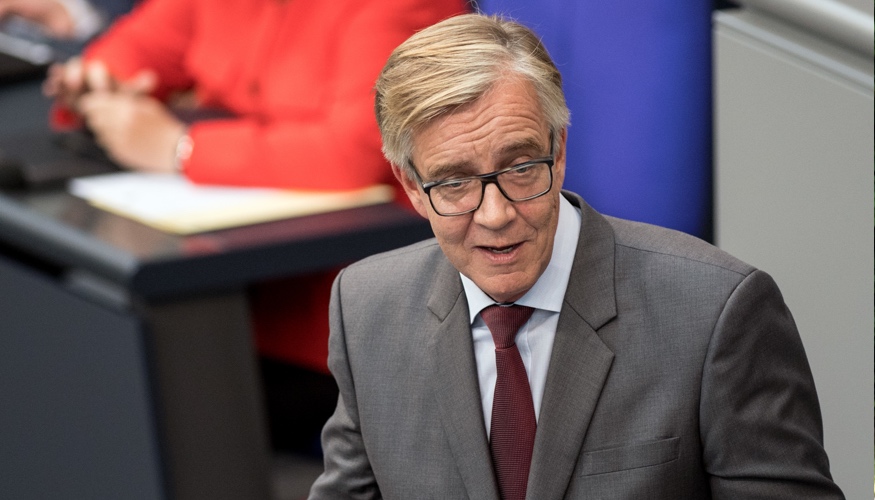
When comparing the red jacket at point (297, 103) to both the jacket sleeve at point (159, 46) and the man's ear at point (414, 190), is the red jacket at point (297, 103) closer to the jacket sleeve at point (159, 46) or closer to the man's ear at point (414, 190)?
the jacket sleeve at point (159, 46)

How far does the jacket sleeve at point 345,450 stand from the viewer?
1.52m

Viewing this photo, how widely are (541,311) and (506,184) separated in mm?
188

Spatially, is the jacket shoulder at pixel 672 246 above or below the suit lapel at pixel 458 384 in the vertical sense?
above

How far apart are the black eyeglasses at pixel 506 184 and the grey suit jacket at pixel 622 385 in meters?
0.12

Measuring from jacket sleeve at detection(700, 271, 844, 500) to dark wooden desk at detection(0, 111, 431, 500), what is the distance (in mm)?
1221

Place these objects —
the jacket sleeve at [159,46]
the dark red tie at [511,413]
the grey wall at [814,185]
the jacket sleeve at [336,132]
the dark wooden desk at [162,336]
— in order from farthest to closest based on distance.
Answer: the jacket sleeve at [159,46], the jacket sleeve at [336,132], the dark wooden desk at [162,336], the grey wall at [814,185], the dark red tie at [511,413]

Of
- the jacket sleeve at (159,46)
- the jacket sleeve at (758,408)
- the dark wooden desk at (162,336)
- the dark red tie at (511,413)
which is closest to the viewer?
the jacket sleeve at (758,408)

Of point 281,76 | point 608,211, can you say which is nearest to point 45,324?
point 281,76

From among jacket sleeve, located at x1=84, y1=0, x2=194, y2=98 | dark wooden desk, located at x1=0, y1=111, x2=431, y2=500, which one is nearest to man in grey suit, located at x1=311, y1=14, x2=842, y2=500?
dark wooden desk, located at x1=0, y1=111, x2=431, y2=500

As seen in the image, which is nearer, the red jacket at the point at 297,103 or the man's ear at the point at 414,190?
the man's ear at the point at 414,190

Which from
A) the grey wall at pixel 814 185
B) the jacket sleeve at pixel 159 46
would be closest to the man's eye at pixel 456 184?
the grey wall at pixel 814 185

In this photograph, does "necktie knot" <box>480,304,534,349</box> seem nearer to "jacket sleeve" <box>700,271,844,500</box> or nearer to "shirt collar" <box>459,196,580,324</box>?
"shirt collar" <box>459,196,580,324</box>

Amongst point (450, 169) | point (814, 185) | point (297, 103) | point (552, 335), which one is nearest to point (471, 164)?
point (450, 169)

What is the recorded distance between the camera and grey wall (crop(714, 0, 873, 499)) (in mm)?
1845
